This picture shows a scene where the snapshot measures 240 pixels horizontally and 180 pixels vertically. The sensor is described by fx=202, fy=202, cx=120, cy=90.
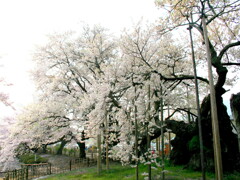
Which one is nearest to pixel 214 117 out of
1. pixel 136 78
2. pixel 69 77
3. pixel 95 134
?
pixel 136 78

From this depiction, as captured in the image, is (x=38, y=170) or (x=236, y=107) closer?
(x=236, y=107)

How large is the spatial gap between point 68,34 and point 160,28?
37.2 feet

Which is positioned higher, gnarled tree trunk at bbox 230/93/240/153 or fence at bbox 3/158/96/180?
gnarled tree trunk at bbox 230/93/240/153

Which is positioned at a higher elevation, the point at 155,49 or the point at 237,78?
the point at 155,49

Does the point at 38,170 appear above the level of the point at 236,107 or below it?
below

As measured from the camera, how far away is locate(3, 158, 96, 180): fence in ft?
43.5

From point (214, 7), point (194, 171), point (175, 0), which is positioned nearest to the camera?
point (175, 0)

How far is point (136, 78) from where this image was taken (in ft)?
38.3

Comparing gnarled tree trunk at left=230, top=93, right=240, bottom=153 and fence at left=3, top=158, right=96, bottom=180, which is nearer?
gnarled tree trunk at left=230, top=93, right=240, bottom=153

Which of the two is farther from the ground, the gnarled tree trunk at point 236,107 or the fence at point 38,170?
the gnarled tree trunk at point 236,107

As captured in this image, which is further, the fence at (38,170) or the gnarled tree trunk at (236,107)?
the fence at (38,170)

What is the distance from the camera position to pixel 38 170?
16.2 m

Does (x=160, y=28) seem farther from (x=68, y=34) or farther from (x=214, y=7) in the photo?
(x=68, y=34)

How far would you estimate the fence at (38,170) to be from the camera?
13266mm
